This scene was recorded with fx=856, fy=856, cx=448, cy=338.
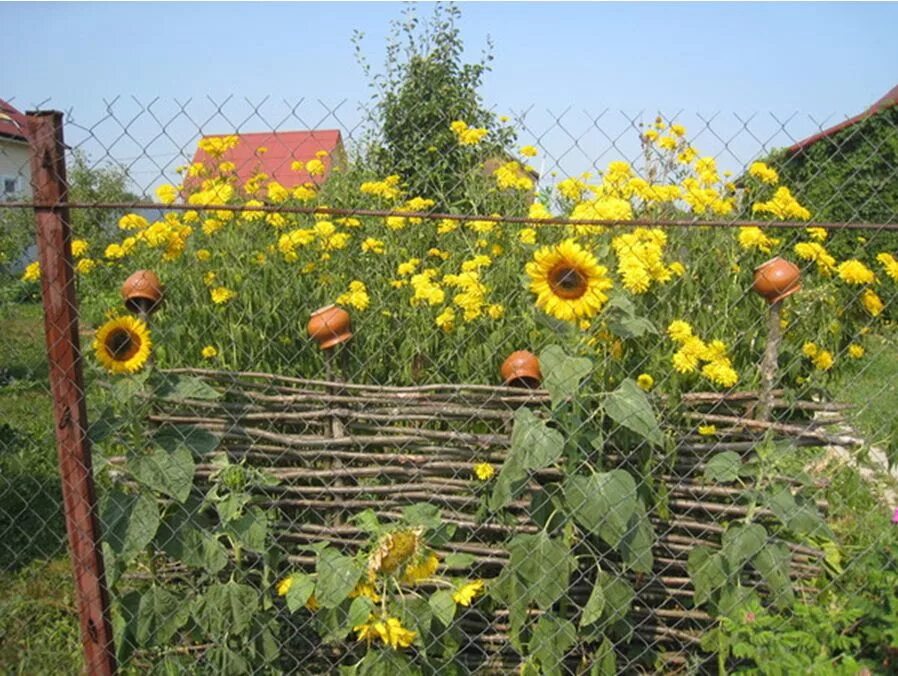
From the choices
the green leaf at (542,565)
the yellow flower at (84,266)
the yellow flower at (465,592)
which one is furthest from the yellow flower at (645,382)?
the yellow flower at (84,266)

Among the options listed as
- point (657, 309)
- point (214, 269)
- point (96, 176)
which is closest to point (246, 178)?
point (214, 269)

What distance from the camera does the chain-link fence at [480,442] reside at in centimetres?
232

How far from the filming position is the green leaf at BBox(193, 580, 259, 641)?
244cm

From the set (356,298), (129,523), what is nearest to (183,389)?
(129,523)

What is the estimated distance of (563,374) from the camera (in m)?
2.24

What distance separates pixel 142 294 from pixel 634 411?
141 cm

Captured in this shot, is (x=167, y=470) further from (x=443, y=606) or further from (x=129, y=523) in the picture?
(x=443, y=606)

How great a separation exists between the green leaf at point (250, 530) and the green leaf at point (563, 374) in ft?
2.99

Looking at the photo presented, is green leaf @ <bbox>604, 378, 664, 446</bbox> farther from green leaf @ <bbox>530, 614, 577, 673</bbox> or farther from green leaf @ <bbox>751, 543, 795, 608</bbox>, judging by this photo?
green leaf @ <bbox>530, 614, 577, 673</bbox>

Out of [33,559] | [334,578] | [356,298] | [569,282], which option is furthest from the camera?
[33,559]

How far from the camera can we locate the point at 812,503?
2500mm

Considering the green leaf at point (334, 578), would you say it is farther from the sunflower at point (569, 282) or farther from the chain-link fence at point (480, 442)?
the sunflower at point (569, 282)

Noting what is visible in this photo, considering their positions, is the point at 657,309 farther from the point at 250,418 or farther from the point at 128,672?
the point at 128,672

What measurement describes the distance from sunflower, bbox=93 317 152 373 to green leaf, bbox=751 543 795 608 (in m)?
1.81
